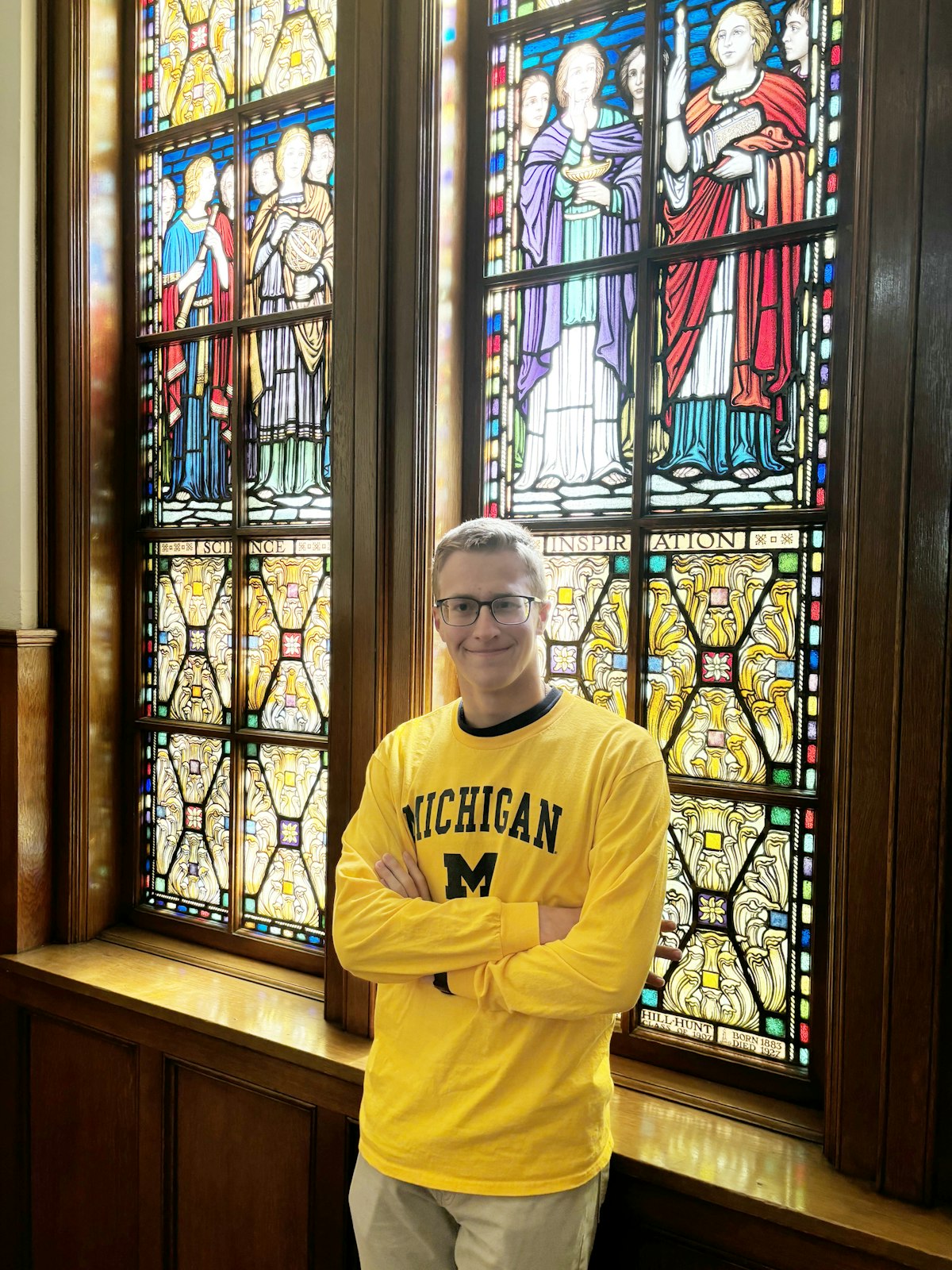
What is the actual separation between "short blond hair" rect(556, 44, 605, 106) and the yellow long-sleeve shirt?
1.16 metres

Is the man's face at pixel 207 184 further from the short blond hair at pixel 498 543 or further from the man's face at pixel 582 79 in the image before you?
the short blond hair at pixel 498 543

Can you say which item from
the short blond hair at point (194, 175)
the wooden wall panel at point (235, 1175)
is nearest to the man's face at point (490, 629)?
the wooden wall panel at point (235, 1175)

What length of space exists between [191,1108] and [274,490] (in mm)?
1359

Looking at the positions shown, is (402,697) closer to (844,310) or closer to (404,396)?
(404,396)

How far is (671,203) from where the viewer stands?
5.28ft

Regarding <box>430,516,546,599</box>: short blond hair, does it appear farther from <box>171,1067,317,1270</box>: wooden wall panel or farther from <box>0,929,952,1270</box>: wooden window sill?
<box>171,1067,317,1270</box>: wooden wall panel

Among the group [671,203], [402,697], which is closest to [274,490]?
[402,697]

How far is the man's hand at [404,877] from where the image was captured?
4.37 ft

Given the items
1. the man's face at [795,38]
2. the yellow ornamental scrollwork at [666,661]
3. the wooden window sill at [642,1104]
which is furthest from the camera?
the yellow ornamental scrollwork at [666,661]

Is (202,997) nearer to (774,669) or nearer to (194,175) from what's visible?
(774,669)

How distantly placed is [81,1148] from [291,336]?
194 cm

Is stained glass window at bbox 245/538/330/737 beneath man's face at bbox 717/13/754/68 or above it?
beneath

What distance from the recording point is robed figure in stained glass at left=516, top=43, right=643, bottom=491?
1.65m

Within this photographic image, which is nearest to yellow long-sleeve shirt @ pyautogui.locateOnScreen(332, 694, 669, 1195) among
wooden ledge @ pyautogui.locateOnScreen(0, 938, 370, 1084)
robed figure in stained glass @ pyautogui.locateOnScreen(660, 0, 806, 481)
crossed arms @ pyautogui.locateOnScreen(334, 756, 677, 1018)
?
crossed arms @ pyautogui.locateOnScreen(334, 756, 677, 1018)
